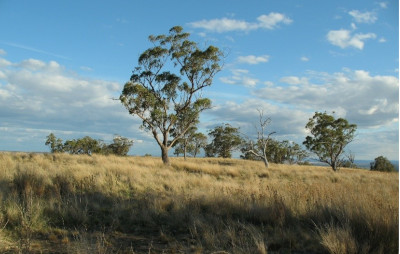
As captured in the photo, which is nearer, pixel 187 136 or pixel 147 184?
pixel 147 184

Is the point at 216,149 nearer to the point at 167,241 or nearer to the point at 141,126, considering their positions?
the point at 141,126

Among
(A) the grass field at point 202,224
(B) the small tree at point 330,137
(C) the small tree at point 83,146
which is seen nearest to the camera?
(A) the grass field at point 202,224

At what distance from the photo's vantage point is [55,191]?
356 inches

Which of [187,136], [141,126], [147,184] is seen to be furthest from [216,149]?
[147,184]

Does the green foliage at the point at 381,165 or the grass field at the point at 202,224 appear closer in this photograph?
the grass field at the point at 202,224

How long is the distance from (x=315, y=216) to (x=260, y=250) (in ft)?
7.40

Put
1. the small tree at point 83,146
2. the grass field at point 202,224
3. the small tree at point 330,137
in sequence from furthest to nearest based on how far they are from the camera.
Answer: the small tree at point 83,146, the small tree at point 330,137, the grass field at point 202,224

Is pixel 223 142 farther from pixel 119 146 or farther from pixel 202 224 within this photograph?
pixel 202 224

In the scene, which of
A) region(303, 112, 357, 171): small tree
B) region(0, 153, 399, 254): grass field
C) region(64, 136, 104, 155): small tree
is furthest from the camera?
region(64, 136, 104, 155): small tree

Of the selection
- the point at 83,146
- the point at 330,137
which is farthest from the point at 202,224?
the point at 83,146

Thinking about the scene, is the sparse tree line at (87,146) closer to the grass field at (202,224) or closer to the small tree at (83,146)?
the small tree at (83,146)

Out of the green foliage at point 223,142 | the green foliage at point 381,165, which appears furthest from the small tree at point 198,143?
the green foliage at point 381,165

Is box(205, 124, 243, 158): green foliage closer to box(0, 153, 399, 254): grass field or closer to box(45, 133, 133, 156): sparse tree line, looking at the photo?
box(45, 133, 133, 156): sparse tree line

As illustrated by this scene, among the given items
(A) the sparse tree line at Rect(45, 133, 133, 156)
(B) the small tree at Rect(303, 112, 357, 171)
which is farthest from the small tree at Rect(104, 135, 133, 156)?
(B) the small tree at Rect(303, 112, 357, 171)
